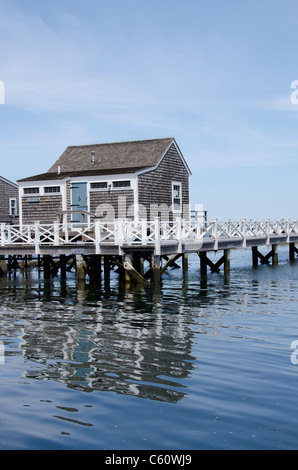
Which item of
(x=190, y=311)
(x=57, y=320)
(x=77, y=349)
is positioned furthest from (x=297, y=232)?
(x=77, y=349)

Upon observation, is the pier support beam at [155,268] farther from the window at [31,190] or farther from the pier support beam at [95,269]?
the window at [31,190]

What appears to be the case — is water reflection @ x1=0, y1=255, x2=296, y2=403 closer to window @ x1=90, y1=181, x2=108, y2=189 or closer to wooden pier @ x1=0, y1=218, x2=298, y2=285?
wooden pier @ x1=0, y1=218, x2=298, y2=285

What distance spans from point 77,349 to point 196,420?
14.8 feet

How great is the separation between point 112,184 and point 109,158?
276 centimetres

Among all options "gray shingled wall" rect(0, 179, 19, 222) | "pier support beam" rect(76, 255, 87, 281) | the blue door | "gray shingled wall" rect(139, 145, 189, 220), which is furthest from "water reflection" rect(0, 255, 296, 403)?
"gray shingled wall" rect(0, 179, 19, 222)

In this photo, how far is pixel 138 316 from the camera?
15289 mm

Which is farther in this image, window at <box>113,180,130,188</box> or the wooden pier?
window at <box>113,180,130,188</box>

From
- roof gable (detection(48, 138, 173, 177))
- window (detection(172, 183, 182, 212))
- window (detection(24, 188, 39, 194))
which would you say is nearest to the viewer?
roof gable (detection(48, 138, 173, 177))

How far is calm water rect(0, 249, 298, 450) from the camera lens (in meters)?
6.68

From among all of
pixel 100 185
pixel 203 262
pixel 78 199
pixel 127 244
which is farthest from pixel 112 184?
pixel 203 262

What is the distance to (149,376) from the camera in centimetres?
897

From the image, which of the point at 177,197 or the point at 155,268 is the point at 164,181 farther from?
the point at 155,268
